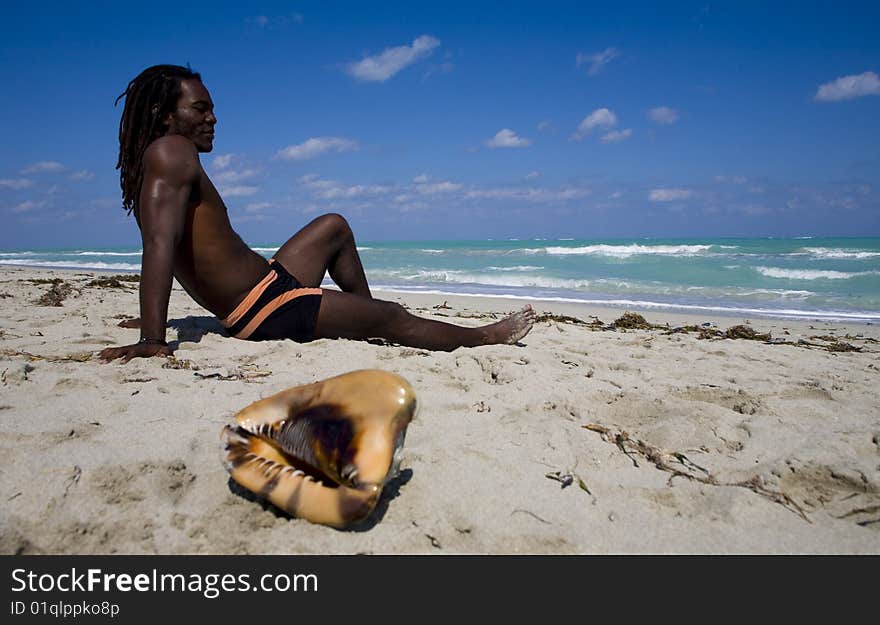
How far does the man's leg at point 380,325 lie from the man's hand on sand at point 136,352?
749mm

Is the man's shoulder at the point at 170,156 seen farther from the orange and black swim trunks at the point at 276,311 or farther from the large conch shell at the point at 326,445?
the large conch shell at the point at 326,445

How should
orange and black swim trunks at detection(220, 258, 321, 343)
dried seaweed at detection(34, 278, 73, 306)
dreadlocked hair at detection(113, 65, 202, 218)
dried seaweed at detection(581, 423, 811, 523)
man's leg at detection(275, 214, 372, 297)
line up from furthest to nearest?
dried seaweed at detection(34, 278, 73, 306) → man's leg at detection(275, 214, 372, 297) → orange and black swim trunks at detection(220, 258, 321, 343) → dreadlocked hair at detection(113, 65, 202, 218) → dried seaweed at detection(581, 423, 811, 523)

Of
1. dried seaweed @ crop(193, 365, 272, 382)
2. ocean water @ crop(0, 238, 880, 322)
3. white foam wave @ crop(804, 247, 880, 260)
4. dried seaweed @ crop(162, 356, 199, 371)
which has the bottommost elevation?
dried seaweed @ crop(193, 365, 272, 382)

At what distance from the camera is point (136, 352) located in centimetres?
240

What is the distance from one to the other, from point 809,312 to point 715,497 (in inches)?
249

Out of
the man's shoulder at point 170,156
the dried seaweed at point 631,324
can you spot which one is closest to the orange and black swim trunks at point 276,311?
the man's shoulder at point 170,156

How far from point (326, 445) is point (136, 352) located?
1.52 meters

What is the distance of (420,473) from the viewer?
1.53 m

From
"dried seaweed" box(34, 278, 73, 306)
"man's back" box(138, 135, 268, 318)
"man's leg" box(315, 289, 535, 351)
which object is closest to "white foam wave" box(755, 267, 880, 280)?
"man's leg" box(315, 289, 535, 351)

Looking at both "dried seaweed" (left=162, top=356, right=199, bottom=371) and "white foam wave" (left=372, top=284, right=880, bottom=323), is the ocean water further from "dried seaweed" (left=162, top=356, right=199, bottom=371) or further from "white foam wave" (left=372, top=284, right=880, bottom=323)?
"dried seaweed" (left=162, top=356, right=199, bottom=371)

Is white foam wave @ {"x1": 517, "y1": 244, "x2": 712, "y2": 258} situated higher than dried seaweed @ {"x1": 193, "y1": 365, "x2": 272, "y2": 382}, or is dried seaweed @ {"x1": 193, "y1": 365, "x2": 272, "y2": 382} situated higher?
white foam wave @ {"x1": 517, "y1": 244, "x2": 712, "y2": 258}

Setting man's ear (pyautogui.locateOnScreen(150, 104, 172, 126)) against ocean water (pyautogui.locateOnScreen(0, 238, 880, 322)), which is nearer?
man's ear (pyautogui.locateOnScreen(150, 104, 172, 126))

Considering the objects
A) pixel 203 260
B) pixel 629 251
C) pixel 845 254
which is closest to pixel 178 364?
pixel 203 260

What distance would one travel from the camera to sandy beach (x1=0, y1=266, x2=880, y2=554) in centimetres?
126
